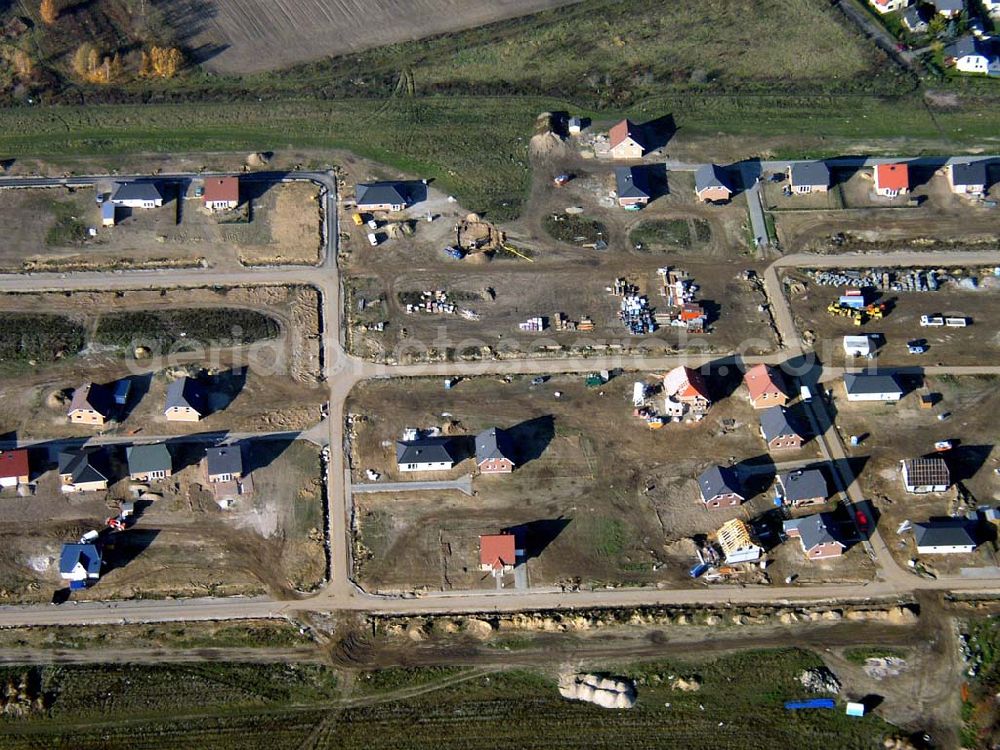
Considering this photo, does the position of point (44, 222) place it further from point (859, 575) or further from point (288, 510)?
point (859, 575)

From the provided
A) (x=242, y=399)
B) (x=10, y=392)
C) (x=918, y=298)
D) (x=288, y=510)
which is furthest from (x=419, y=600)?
(x=918, y=298)

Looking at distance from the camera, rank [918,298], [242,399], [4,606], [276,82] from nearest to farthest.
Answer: [4,606] → [242,399] → [918,298] → [276,82]

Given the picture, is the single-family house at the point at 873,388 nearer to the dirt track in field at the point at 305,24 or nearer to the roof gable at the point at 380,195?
the roof gable at the point at 380,195

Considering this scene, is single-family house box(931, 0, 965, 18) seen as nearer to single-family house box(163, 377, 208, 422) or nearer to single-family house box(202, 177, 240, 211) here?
single-family house box(202, 177, 240, 211)

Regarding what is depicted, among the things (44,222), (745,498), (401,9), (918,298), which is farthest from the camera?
(401,9)

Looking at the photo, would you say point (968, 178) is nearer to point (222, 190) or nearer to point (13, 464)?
point (222, 190)

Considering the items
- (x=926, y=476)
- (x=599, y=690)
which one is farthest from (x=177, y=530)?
(x=926, y=476)
